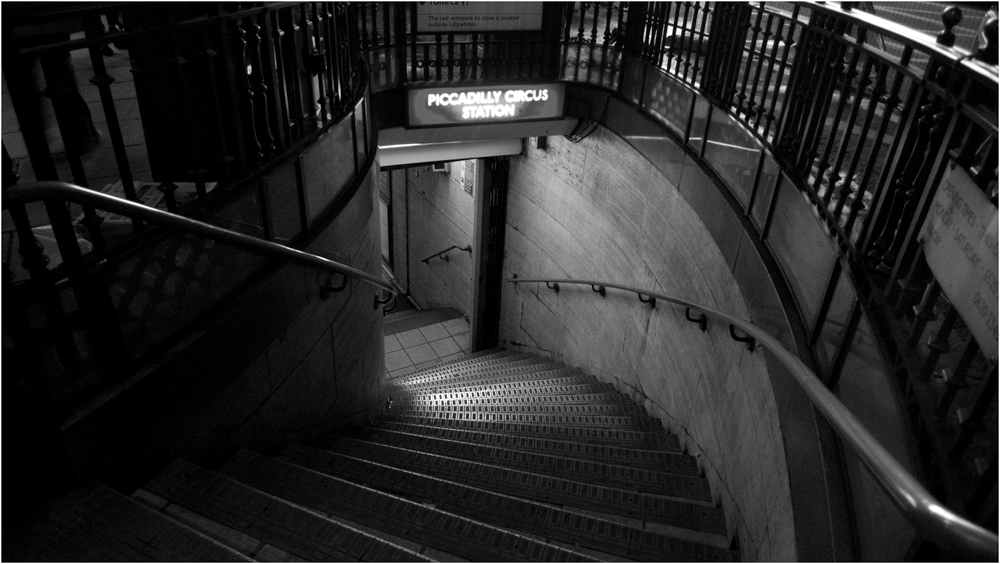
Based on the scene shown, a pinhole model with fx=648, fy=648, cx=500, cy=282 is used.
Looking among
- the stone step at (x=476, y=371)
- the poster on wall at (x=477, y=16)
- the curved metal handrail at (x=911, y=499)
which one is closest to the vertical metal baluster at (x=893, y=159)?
the curved metal handrail at (x=911, y=499)

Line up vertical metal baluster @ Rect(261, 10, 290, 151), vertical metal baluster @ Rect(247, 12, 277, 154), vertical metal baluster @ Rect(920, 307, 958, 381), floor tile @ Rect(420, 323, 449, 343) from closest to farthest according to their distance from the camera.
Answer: vertical metal baluster @ Rect(920, 307, 958, 381)
vertical metal baluster @ Rect(247, 12, 277, 154)
vertical metal baluster @ Rect(261, 10, 290, 151)
floor tile @ Rect(420, 323, 449, 343)

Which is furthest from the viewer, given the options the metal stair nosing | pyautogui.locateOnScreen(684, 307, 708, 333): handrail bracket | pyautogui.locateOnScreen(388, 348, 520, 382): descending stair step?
pyautogui.locateOnScreen(388, 348, 520, 382): descending stair step

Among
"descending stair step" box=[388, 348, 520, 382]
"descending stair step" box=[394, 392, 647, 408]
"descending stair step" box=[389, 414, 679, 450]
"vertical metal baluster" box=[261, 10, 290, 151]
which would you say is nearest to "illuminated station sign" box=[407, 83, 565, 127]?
"descending stair step" box=[394, 392, 647, 408]

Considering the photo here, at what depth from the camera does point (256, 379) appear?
3152 millimetres

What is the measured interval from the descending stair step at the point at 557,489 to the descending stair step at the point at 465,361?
162 inches

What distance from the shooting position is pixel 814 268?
293cm

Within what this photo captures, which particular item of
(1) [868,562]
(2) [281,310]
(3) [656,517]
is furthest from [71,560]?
(3) [656,517]

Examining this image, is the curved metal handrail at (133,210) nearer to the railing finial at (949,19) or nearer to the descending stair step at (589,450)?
the descending stair step at (589,450)

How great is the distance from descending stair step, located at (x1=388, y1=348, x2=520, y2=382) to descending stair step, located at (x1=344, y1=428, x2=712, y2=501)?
150 inches

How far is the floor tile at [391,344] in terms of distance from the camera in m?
10.1

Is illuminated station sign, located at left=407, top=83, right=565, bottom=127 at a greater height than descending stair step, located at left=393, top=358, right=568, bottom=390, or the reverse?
illuminated station sign, located at left=407, top=83, right=565, bottom=127

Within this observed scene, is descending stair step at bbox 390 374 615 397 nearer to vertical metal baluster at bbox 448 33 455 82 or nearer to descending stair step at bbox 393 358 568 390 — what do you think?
descending stair step at bbox 393 358 568 390

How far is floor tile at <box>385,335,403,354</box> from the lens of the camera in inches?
396

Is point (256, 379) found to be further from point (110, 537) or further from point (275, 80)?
point (275, 80)
